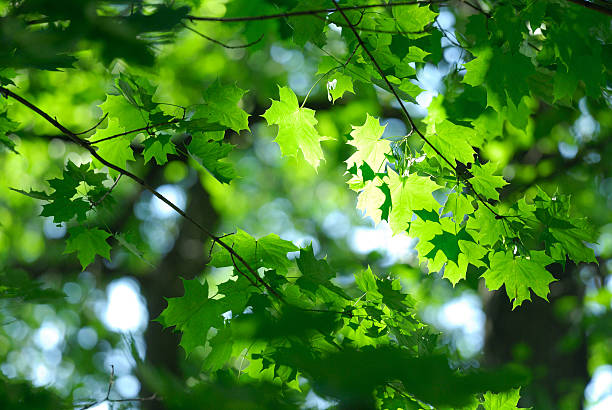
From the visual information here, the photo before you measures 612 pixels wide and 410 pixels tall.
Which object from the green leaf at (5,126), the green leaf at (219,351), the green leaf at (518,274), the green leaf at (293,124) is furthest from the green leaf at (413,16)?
the green leaf at (5,126)

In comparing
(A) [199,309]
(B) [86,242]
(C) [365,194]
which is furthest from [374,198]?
(B) [86,242]

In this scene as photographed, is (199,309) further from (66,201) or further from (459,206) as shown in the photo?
(459,206)

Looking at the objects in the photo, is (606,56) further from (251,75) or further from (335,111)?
(251,75)

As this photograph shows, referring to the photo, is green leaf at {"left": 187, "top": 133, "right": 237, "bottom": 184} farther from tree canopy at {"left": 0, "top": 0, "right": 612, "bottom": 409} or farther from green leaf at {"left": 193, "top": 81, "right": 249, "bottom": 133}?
green leaf at {"left": 193, "top": 81, "right": 249, "bottom": 133}

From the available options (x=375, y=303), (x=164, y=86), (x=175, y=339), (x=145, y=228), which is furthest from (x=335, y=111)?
(x=145, y=228)

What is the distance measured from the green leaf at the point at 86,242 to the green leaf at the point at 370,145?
1.00m

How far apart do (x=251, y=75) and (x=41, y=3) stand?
272 inches

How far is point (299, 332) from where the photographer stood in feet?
1.44

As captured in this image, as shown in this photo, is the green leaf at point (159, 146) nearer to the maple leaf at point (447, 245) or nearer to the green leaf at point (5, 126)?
the green leaf at point (5, 126)

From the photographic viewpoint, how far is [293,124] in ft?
6.50

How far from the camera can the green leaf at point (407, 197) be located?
1775mm

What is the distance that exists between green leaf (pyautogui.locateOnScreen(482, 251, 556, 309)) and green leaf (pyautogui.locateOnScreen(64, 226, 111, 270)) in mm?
1470

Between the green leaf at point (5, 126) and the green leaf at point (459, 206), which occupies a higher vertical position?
the green leaf at point (459, 206)

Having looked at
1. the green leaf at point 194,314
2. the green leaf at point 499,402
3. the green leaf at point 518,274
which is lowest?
the green leaf at point 499,402
